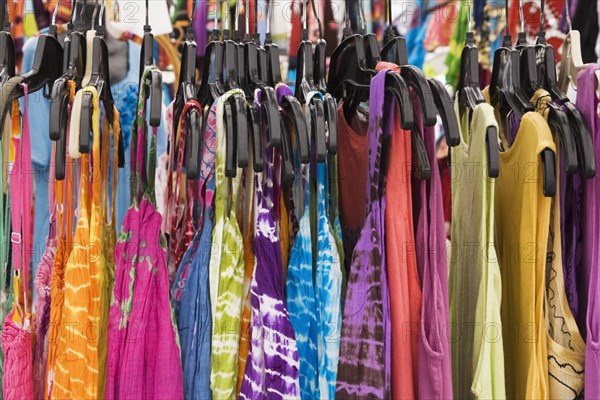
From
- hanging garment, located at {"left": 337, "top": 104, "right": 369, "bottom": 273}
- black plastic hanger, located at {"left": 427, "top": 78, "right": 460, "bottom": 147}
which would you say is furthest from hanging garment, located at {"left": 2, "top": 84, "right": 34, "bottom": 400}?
black plastic hanger, located at {"left": 427, "top": 78, "right": 460, "bottom": 147}

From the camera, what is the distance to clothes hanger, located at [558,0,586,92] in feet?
3.42

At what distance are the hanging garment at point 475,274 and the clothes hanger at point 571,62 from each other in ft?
0.68

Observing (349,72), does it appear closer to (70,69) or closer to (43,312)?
(70,69)

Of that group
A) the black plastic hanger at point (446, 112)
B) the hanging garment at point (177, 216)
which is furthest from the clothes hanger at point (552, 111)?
the hanging garment at point (177, 216)

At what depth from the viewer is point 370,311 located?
2.75ft

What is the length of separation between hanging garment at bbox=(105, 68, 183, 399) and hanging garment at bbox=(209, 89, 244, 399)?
0.06m

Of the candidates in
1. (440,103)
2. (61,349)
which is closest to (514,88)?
(440,103)

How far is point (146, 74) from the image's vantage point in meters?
0.93

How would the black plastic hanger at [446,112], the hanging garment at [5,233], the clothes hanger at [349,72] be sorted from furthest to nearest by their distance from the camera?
the clothes hanger at [349,72]
the hanging garment at [5,233]
the black plastic hanger at [446,112]

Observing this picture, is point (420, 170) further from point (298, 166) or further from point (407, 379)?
point (407, 379)

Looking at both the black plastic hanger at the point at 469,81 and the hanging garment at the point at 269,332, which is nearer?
the hanging garment at the point at 269,332

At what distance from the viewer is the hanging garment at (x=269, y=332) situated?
0.83 m

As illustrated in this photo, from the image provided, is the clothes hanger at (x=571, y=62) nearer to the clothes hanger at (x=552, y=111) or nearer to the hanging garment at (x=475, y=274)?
the clothes hanger at (x=552, y=111)

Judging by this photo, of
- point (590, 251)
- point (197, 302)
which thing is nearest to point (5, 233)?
point (197, 302)
